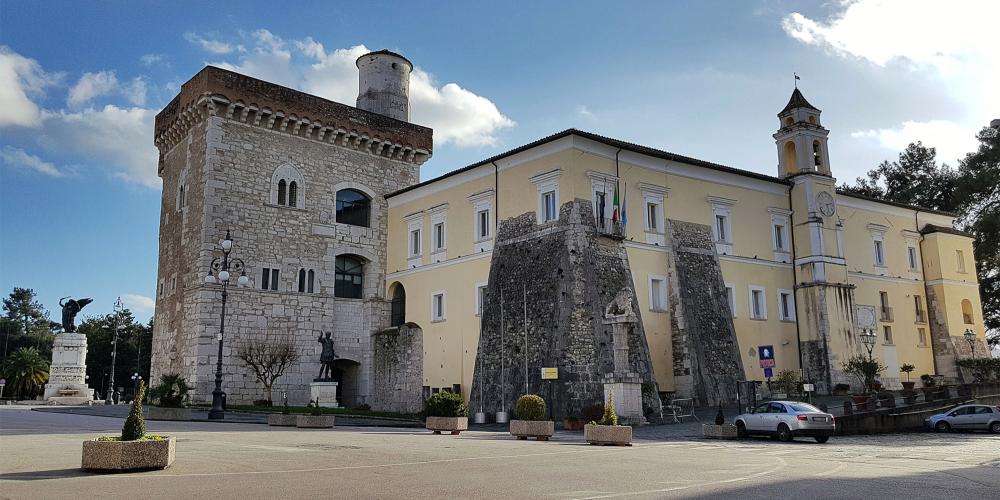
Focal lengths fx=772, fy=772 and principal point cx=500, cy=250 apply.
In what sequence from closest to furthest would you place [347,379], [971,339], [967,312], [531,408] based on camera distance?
1. [531,408]
2. [347,379]
3. [971,339]
4. [967,312]

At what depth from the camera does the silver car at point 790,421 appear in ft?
70.0

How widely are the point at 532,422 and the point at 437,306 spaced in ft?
58.6

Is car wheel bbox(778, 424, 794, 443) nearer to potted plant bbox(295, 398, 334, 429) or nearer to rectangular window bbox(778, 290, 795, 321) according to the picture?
potted plant bbox(295, 398, 334, 429)

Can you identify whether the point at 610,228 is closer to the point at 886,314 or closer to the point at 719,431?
the point at 719,431

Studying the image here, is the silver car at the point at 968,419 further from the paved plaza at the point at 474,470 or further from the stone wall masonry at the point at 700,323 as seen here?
the paved plaza at the point at 474,470

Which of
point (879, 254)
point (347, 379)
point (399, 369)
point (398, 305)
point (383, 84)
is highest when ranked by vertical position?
point (383, 84)

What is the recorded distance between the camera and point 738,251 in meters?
38.0

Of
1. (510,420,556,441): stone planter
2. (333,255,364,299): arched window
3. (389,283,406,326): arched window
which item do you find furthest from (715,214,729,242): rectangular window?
(510,420,556,441): stone planter

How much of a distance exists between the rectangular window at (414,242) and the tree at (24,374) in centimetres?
4077

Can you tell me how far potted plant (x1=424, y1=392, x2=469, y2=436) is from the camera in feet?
71.5

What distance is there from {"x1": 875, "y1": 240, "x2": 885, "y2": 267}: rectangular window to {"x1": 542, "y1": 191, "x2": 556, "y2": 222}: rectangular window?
21656mm

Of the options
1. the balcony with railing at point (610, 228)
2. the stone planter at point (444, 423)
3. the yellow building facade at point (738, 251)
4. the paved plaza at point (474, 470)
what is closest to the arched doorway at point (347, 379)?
the yellow building facade at point (738, 251)

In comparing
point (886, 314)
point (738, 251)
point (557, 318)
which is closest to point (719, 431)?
point (557, 318)

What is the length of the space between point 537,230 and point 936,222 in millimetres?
29232
